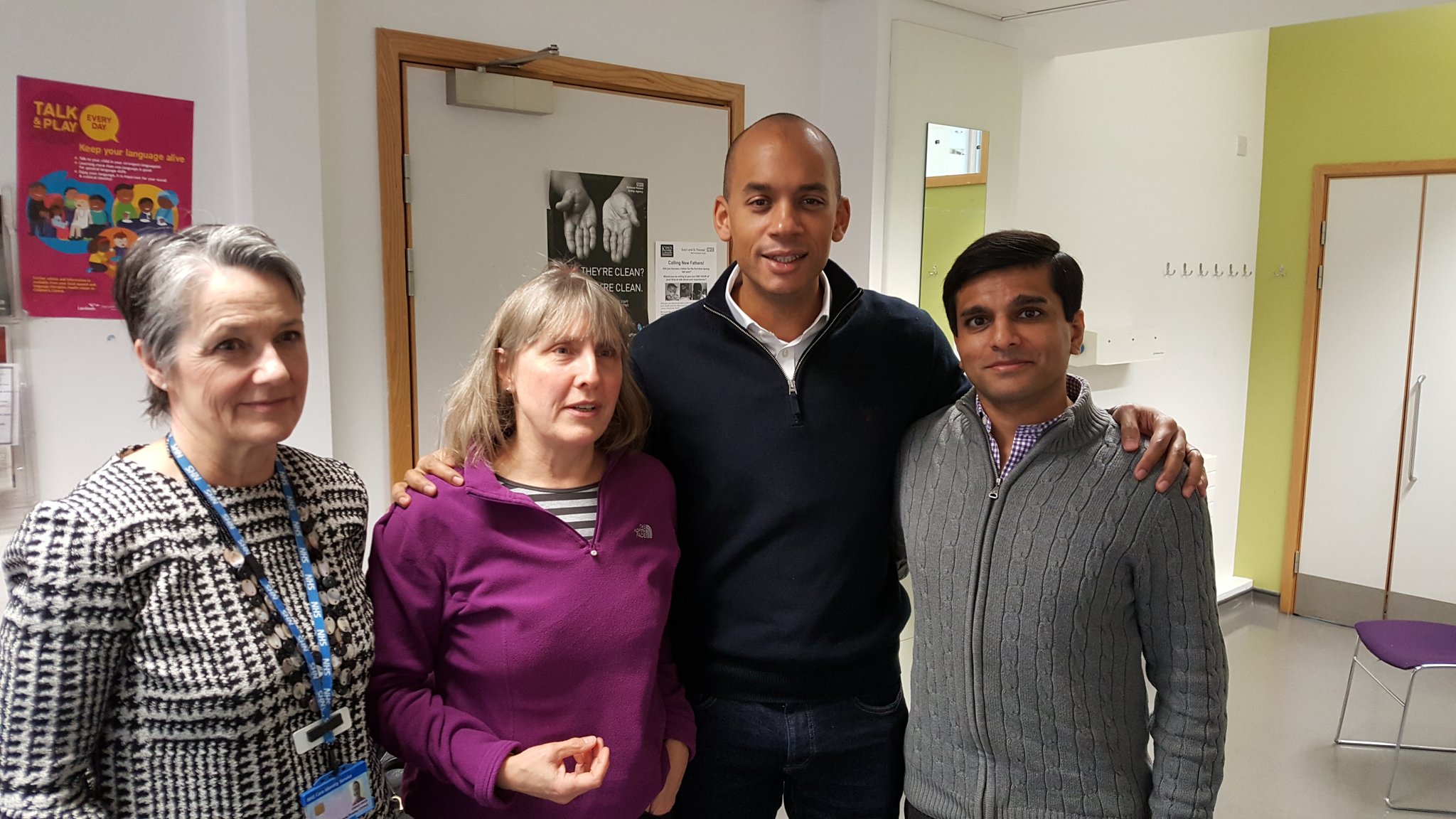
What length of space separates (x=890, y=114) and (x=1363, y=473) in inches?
139

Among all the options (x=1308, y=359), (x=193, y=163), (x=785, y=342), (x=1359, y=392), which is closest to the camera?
(x=785, y=342)

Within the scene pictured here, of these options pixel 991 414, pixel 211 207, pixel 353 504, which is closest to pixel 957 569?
pixel 991 414

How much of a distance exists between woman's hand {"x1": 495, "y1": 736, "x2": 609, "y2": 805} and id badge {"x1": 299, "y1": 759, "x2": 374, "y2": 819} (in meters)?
0.16

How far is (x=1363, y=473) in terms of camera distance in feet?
16.8

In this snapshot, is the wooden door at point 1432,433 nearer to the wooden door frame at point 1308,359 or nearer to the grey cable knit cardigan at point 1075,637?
the wooden door frame at point 1308,359

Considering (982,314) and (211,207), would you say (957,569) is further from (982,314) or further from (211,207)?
(211,207)

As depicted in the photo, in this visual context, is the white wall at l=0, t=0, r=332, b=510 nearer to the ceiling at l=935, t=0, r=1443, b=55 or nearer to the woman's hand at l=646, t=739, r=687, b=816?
the woman's hand at l=646, t=739, r=687, b=816

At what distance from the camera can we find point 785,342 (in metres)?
1.71

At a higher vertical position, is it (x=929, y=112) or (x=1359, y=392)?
(x=929, y=112)

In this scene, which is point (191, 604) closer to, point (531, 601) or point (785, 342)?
point (531, 601)

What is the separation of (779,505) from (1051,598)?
44 centimetres

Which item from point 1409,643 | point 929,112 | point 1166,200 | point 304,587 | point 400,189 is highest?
point 929,112

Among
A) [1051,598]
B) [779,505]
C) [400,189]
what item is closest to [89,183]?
[400,189]

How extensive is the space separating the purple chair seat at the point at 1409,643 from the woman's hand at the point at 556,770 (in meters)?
3.35
